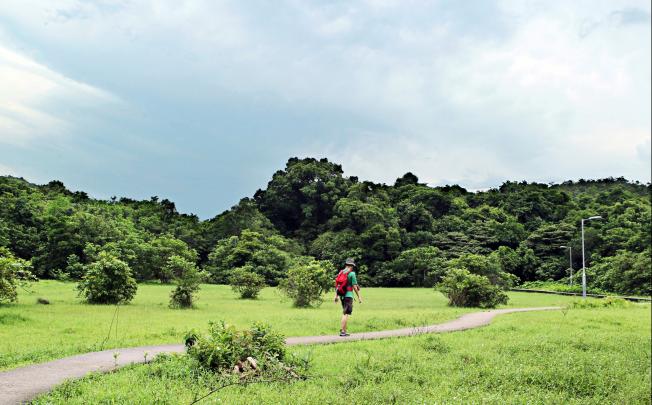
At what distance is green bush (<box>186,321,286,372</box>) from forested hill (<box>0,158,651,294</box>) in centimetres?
597

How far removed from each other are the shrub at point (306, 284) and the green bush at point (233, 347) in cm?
1113

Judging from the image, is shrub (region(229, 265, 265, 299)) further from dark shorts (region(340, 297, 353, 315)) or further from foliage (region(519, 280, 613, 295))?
foliage (region(519, 280, 613, 295))

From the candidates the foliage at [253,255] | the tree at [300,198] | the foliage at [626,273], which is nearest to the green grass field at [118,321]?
the foliage at [253,255]

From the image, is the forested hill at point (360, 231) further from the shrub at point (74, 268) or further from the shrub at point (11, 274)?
the shrub at point (11, 274)

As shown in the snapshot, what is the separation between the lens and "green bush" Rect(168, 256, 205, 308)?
50.5 feet

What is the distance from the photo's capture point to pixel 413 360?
27.1 feet

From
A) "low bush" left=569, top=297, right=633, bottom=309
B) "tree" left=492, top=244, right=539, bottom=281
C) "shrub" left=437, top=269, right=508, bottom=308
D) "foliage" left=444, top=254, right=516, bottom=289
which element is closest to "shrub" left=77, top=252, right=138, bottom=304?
"shrub" left=437, top=269, right=508, bottom=308

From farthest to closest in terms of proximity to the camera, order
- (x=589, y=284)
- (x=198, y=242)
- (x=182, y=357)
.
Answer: (x=589, y=284), (x=198, y=242), (x=182, y=357)

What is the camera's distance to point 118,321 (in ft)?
38.7

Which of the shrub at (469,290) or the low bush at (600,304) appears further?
the low bush at (600,304)

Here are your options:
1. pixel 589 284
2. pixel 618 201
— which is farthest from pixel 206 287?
pixel 618 201

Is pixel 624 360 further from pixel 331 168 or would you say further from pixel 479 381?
pixel 331 168

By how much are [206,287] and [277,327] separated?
29.5ft

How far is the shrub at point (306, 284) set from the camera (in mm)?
18688
